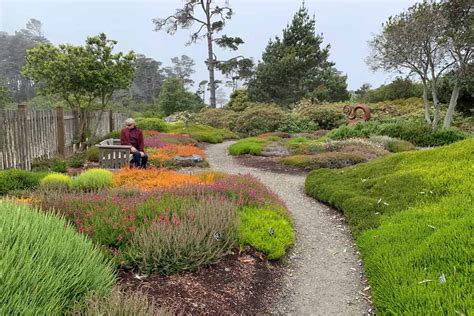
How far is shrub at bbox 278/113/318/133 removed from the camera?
2360 centimetres

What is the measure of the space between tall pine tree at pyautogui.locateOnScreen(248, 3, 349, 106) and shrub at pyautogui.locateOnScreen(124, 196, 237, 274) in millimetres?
30971

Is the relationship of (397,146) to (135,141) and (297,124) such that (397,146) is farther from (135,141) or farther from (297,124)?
(297,124)

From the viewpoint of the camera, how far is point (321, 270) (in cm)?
456

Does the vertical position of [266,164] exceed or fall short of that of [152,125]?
it falls short

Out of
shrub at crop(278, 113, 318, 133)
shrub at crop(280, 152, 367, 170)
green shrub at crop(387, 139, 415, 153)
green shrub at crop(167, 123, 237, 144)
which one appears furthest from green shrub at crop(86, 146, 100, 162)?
shrub at crop(278, 113, 318, 133)

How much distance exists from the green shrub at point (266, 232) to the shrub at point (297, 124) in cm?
1840

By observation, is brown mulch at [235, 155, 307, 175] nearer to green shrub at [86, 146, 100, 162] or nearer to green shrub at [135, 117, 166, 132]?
green shrub at [86, 146, 100, 162]

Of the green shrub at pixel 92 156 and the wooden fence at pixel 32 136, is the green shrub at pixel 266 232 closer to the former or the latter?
the wooden fence at pixel 32 136

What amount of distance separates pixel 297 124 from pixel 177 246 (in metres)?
21.3

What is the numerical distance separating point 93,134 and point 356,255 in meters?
13.2

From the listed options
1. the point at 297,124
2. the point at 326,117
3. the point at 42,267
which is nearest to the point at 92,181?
the point at 42,267

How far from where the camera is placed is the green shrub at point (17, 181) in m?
6.60

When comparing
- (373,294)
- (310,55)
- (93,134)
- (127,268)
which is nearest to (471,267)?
(373,294)

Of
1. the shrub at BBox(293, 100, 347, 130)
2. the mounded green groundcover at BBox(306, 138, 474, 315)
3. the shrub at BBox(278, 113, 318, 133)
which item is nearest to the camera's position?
the mounded green groundcover at BBox(306, 138, 474, 315)
